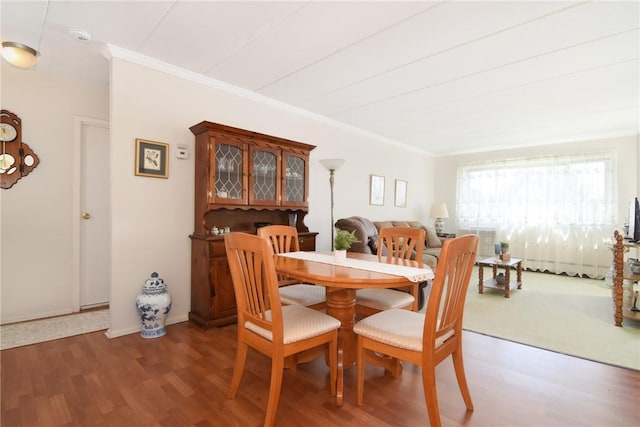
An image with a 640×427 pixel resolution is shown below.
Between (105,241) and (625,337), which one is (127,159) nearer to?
(105,241)

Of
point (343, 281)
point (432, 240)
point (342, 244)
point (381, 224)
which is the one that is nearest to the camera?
point (343, 281)

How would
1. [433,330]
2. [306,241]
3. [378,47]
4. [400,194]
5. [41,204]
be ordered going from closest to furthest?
1. [433,330]
2. [378,47]
3. [41,204]
4. [306,241]
5. [400,194]

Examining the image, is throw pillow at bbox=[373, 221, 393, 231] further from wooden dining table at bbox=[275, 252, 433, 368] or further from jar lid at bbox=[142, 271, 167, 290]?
jar lid at bbox=[142, 271, 167, 290]

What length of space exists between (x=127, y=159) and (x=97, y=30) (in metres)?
1.00

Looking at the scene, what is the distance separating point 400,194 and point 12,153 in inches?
218

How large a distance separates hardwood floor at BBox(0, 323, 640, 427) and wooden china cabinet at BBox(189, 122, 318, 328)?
527mm

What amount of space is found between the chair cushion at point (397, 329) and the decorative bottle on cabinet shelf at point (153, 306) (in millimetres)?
1826

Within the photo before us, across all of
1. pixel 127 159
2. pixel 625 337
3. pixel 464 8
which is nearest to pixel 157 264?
pixel 127 159

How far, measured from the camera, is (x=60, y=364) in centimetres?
215

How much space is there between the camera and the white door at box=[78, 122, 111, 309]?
331 cm

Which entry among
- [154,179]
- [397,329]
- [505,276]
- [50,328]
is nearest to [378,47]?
[397,329]

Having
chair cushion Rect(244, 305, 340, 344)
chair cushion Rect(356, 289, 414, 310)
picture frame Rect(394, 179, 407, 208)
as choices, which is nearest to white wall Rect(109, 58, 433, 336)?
chair cushion Rect(244, 305, 340, 344)

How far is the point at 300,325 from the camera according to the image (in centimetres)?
168

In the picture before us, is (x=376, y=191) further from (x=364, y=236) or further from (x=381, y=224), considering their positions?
(x=364, y=236)
